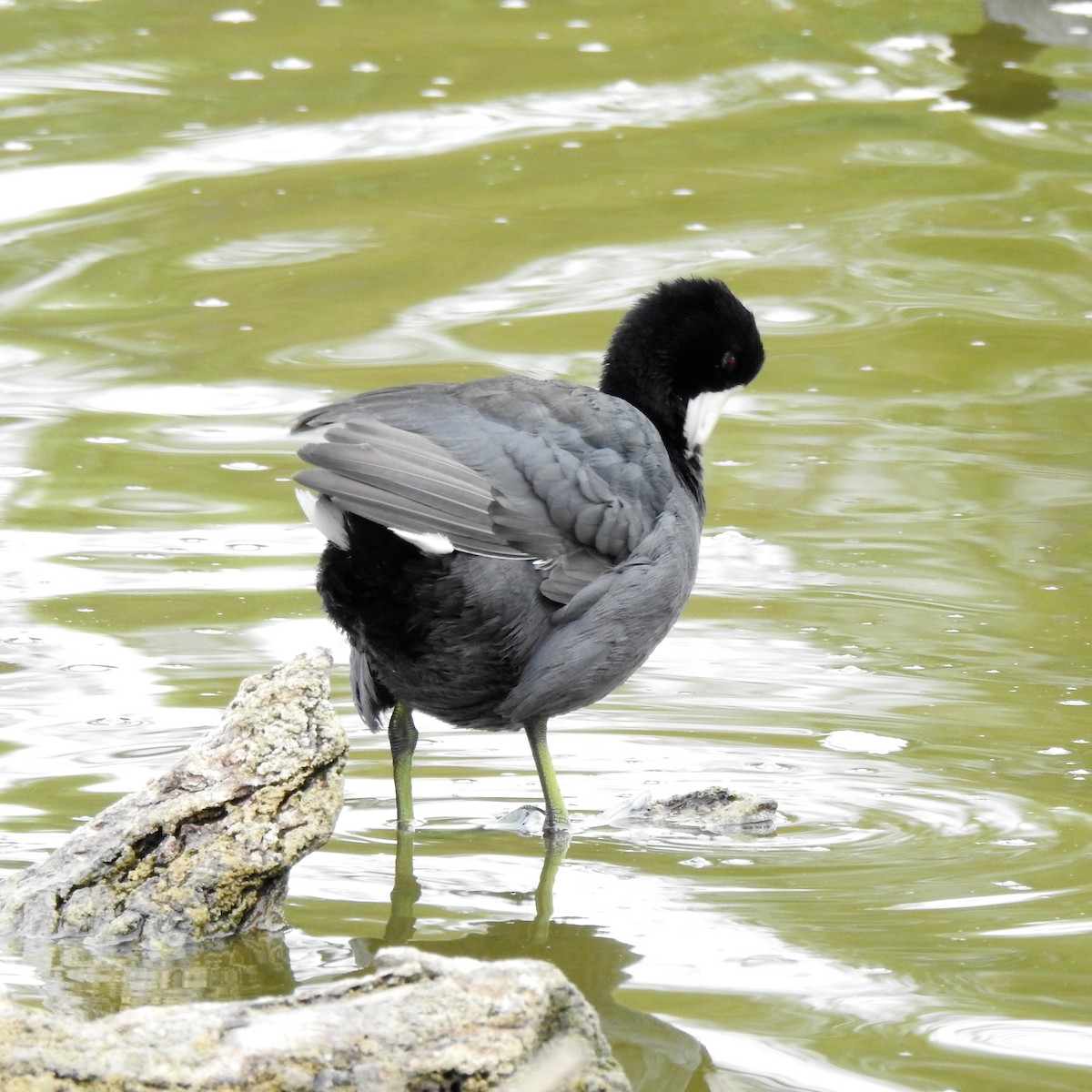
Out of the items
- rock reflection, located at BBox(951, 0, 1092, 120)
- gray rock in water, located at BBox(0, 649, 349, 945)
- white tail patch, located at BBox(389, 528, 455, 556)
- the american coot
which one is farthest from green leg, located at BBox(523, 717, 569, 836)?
rock reflection, located at BBox(951, 0, 1092, 120)

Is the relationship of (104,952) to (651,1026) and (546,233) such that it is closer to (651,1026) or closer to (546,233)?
(651,1026)

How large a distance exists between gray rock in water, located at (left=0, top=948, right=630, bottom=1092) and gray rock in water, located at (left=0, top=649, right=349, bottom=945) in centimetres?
77

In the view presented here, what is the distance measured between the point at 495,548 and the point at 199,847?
93cm

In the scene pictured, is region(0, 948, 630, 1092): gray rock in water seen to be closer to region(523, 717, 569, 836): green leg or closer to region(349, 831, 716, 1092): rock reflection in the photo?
region(349, 831, 716, 1092): rock reflection

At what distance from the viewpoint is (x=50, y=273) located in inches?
325

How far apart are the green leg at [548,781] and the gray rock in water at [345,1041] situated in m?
1.43

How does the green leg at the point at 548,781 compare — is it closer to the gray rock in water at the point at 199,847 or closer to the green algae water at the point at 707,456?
the green algae water at the point at 707,456

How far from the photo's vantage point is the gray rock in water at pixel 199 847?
10.3 ft

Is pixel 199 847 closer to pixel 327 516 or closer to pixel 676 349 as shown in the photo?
pixel 327 516

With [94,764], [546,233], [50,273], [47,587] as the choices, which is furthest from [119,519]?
[546,233]

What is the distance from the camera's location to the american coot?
3.71 meters

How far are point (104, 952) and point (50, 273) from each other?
5676mm

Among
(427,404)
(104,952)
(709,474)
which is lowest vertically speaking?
(709,474)

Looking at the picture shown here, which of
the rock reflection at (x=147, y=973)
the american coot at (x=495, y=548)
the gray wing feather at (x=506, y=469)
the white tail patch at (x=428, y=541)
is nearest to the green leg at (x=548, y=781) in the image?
the american coot at (x=495, y=548)
